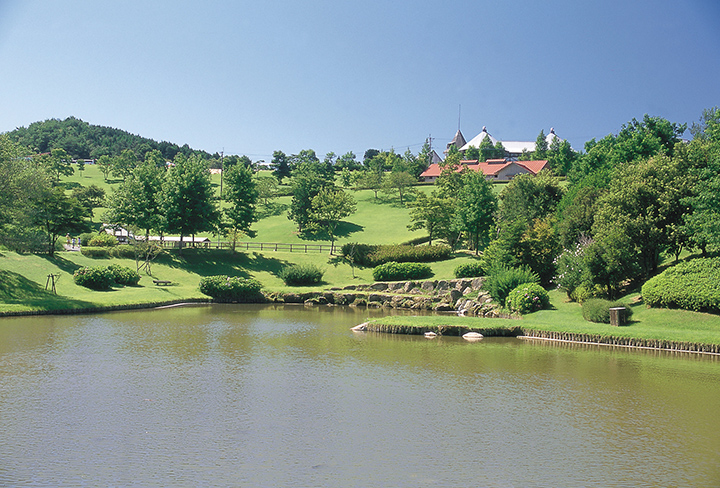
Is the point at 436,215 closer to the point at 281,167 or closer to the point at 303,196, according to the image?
the point at 303,196

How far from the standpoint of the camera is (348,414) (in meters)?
15.7

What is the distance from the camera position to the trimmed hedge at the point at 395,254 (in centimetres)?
5453

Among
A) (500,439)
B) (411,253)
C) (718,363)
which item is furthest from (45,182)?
(718,363)

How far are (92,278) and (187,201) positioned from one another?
15911 mm

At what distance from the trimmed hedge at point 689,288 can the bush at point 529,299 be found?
575 centimetres

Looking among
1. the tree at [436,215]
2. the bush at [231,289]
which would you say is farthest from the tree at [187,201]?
the tree at [436,215]

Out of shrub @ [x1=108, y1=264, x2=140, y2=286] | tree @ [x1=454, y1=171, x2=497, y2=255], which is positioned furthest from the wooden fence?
tree @ [x1=454, y1=171, x2=497, y2=255]

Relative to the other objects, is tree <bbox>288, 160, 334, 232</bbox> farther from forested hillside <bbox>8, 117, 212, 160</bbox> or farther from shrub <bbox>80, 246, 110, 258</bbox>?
forested hillside <bbox>8, 117, 212, 160</bbox>

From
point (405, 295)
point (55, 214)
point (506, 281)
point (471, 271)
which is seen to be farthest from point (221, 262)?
point (506, 281)

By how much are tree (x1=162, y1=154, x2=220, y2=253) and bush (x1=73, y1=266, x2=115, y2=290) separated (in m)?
13.1

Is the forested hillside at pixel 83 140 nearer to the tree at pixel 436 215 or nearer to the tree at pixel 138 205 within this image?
the tree at pixel 138 205

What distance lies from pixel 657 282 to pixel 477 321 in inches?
389

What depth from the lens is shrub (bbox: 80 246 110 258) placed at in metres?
50.9

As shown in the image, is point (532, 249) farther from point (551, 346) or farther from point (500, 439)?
point (500, 439)
